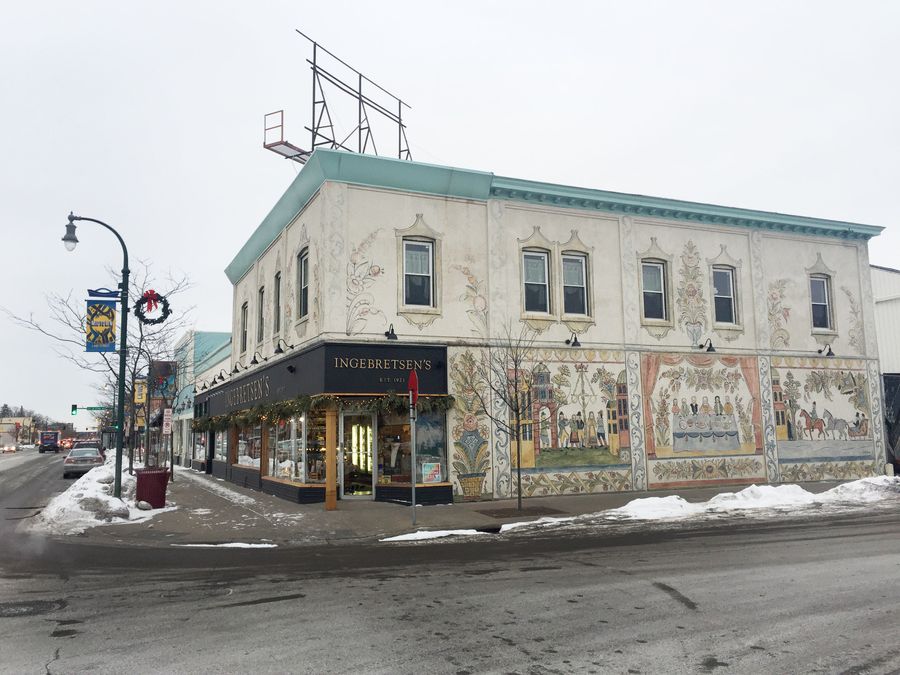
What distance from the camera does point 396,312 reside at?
1708 cm

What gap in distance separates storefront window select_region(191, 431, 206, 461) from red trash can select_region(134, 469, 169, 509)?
16692 millimetres

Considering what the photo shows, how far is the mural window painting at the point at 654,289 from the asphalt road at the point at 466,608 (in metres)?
9.99

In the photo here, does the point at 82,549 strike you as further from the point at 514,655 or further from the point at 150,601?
the point at 514,655

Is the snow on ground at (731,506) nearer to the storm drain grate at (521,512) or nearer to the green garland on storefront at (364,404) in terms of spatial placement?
the storm drain grate at (521,512)

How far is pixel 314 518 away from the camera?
565 inches

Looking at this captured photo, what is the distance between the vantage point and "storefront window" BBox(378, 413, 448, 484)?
16688 mm

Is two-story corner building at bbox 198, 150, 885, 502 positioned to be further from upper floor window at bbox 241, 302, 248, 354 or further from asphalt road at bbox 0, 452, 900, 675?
asphalt road at bbox 0, 452, 900, 675

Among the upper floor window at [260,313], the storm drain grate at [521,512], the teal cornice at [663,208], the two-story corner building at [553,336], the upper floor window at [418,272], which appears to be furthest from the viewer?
the upper floor window at [260,313]

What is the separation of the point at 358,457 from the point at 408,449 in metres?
1.37

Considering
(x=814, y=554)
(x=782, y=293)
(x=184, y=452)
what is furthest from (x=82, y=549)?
(x=184, y=452)

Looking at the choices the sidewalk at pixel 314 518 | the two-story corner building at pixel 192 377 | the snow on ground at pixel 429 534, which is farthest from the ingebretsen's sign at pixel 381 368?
the two-story corner building at pixel 192 377

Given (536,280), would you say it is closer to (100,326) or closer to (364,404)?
(364,404)

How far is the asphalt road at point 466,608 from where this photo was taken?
528cm

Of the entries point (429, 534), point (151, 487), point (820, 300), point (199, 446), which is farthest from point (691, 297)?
point (199, 446)
